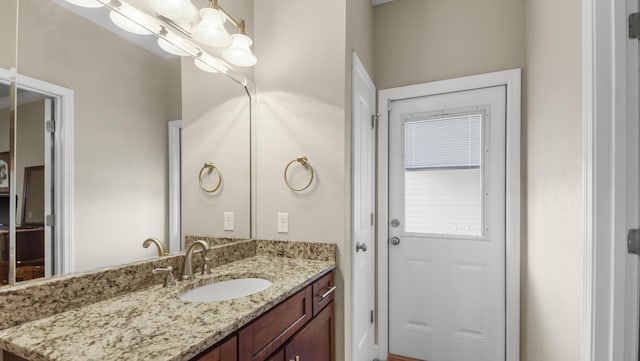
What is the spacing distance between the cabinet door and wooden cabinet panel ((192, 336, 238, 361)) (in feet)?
1.10

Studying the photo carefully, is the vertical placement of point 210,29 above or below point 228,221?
above

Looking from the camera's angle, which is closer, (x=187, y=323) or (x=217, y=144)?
(x=187, y=323)

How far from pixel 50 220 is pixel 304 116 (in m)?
1.20

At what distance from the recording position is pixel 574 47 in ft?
3.84

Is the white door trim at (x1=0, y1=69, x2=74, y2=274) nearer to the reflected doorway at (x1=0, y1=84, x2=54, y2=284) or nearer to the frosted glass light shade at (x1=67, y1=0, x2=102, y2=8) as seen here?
the reflected doorway at (x1=0, y1=84, x2=54, y2=284)

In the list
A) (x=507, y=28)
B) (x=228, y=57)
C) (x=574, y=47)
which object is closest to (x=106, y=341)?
(x=228, y=57)

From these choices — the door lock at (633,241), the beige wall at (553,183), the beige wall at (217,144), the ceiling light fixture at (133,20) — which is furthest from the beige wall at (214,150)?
the door lock at (633,241)

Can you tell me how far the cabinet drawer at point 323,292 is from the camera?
1.41m

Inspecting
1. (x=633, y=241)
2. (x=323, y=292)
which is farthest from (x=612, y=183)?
(x=323, y=292)

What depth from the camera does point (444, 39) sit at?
2234 millimetres

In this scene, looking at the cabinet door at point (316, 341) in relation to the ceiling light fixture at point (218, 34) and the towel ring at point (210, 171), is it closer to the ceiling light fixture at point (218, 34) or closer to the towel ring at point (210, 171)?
the towel ring at point (210, 171)

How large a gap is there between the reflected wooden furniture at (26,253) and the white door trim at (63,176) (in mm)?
38

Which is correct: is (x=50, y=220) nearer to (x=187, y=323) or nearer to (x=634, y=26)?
(x=187, y=323)

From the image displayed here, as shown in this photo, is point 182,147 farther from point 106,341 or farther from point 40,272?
point 106,341
